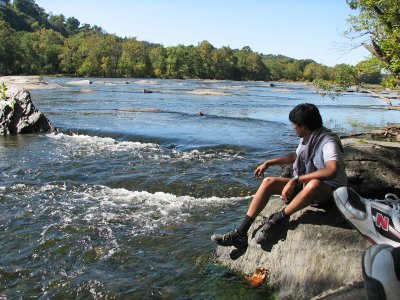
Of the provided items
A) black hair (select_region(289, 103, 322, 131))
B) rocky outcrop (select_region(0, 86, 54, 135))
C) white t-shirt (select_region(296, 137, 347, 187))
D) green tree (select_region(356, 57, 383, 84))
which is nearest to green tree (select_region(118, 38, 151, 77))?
rocky outcrop (select_region(0, 86, 54, 135))

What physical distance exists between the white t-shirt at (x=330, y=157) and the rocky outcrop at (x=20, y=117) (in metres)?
15.9

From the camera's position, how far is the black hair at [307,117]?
5.20 m

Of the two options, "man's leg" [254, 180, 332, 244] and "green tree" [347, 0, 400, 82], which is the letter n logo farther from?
"green tree" [347, 0, 400, 82]

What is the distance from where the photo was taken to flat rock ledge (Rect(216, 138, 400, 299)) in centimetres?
449

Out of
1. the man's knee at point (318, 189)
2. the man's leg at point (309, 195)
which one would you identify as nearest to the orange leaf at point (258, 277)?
the man's leg at point (309, 195)

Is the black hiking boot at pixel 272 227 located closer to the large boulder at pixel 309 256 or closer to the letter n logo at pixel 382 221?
the large boulder at pixel 309 256

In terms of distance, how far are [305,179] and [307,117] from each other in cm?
82

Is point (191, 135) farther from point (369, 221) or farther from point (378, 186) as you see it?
point (369, 221)

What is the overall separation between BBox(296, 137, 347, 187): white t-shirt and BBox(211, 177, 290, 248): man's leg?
0.55 m

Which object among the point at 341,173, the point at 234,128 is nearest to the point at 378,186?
the point at 341,173

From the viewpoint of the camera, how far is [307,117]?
5.20 m

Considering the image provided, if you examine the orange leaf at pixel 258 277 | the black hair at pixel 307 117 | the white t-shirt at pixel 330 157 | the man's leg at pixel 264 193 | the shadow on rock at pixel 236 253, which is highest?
the black hair at pixel 307 117

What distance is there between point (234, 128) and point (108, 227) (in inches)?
566

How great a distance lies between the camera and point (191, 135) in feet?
59.4
